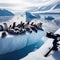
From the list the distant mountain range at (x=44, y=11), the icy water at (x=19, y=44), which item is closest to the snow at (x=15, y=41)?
the icy water at (x=19, y=44)

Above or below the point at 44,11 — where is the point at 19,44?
above

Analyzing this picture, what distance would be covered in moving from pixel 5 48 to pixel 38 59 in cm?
173

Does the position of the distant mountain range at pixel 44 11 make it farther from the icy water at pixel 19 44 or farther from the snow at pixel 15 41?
the snow at pixel 15 41

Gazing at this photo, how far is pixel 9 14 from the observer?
74.1ft

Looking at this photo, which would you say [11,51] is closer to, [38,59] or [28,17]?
[38,59]

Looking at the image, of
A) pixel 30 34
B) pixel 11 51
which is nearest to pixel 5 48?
pixel 11 51

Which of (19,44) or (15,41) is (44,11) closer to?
(19,44)

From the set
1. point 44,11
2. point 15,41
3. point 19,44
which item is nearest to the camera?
point 15,41

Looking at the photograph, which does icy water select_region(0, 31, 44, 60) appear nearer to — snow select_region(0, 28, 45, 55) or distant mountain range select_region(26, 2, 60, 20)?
snow select_region(0, 28, 45, 55)

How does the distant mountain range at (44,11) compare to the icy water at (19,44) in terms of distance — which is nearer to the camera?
the icy water at (19,44)

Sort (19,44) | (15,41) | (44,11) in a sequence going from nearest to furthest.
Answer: (15,41) < (19,44) < (44,11)

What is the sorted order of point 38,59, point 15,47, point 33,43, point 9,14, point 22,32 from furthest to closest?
point 9,14 → point 33,43 → point 22,32 → point 15,47 → point 38,59

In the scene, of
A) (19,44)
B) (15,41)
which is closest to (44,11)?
(19,44)

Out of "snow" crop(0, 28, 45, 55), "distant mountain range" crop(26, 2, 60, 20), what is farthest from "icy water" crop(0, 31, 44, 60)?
"distant mountain range" crop(26, 2, 60, 20)
